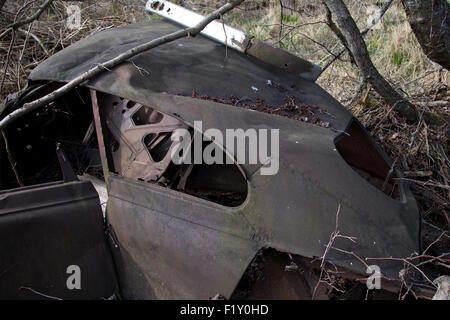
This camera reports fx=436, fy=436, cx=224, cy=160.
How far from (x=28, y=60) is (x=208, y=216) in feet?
13.3

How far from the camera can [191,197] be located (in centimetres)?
205

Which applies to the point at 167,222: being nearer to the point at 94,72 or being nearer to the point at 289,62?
the point at 94,72

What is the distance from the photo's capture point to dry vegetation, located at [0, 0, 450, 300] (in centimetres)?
316

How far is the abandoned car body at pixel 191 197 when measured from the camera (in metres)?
1.94

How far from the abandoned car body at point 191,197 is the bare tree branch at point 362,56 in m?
0.46

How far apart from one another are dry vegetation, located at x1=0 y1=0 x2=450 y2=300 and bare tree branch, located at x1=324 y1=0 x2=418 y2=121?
10 cm

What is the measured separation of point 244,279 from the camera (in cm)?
209

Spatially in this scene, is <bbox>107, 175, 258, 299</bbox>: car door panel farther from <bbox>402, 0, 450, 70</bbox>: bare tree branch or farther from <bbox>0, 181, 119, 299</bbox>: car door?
<bbox>402, 0, 450, 70</bbox>: bare tree branch

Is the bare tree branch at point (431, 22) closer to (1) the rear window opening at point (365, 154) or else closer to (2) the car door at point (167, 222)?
(1) the rear window opening at point (365, 154)

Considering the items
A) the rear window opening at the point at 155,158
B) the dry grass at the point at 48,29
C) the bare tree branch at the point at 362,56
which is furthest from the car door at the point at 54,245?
the dry grass at the point at 48,29

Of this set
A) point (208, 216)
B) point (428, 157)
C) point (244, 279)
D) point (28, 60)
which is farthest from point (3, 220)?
point (28, 60)

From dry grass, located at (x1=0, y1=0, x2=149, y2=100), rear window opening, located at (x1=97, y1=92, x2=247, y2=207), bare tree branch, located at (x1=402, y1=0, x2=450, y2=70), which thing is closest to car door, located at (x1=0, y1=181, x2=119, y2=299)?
rear window opening, located at (x1=97, y1=92, x2=247, y2=207)

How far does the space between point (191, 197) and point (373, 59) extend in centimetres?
437
